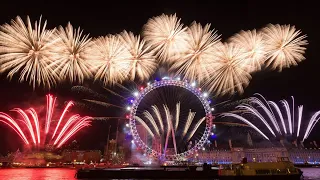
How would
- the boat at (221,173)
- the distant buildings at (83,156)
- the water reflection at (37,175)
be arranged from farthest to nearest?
the distant buildings at (83,156) → the water reflection at (37,175) → the boat at (221,173)

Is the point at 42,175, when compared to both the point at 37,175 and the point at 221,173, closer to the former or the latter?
the point at 37,175

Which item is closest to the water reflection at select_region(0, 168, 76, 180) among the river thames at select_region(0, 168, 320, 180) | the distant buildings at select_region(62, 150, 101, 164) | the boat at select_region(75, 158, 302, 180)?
the river thames at select_region(0, 168, 320, 180)

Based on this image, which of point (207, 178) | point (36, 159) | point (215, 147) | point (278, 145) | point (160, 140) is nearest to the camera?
point (207, 178)

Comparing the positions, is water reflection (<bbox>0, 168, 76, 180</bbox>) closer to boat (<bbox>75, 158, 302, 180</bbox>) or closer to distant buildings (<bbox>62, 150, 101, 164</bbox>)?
boat (<bbox>75, 158, 302, 180</bbox>)

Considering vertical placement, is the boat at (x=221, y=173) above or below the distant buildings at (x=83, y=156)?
below

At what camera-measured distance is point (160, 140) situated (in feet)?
220

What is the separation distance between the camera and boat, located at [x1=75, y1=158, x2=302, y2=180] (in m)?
46.3

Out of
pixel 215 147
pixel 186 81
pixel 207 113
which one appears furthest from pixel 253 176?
pixel 215 147

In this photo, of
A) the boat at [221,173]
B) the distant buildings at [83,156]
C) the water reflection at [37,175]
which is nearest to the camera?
the boat at [221,173]

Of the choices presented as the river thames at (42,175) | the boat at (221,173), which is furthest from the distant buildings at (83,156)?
the boat at (221,173)

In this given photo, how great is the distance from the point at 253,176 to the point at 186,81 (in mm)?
30111

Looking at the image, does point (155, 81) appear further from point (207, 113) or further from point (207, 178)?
point (207, 178)

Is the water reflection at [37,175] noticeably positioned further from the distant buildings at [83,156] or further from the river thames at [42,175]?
the distant buildings at [83,156]

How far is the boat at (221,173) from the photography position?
1823 inches
